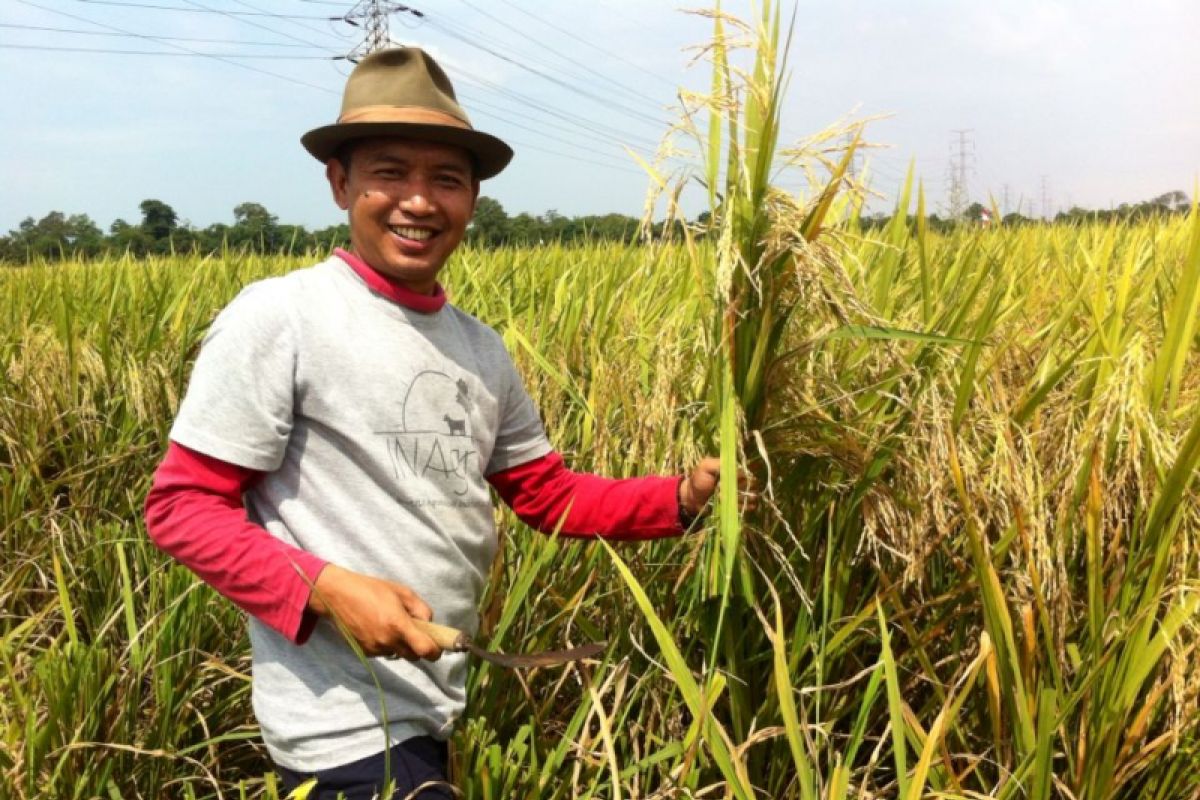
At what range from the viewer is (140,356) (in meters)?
2.73

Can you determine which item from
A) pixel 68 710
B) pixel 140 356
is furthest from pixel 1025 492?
pixel 140 356

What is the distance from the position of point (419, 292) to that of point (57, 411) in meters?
1.77

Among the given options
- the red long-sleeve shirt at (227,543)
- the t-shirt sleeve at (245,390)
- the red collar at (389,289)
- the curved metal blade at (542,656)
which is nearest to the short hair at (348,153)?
the red collar at (389,289)

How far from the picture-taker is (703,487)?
4.39 ft

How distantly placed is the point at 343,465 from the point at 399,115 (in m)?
0.47

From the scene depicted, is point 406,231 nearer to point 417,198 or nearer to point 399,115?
point 417,198

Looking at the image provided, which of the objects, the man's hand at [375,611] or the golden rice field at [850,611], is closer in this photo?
the man's hand at [375,611]

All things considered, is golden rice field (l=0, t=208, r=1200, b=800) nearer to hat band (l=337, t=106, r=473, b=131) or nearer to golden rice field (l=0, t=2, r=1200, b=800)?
golden rice field (l=0, t=2, r=1200, b=800)

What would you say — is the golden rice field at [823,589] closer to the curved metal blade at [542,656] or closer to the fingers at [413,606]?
the curved metal blade at [542,656]

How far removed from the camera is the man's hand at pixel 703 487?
Result: 1272mm

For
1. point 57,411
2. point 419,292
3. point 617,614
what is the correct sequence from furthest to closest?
point 57,411 < point 617,614 < point 419,292

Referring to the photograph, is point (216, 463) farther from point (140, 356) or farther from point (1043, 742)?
point (140, 356)

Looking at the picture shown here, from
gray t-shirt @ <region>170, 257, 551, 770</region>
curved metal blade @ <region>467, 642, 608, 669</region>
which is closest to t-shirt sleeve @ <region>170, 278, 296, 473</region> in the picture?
gray t-shirt @ <region>170, 257, 551, 770</region>

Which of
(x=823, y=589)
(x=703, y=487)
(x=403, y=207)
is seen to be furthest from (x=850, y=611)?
(x=403, y=207)
